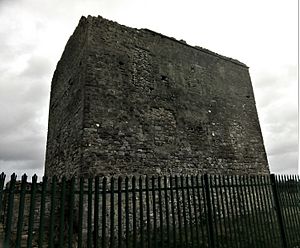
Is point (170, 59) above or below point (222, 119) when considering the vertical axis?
above

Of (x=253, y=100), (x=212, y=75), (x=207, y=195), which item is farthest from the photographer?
(x=253, y=100)

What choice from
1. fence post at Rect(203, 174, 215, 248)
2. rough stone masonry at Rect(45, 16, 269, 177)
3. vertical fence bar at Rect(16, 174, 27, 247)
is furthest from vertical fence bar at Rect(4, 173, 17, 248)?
rough stone masonry at Rect(45, 16, 269, 177)

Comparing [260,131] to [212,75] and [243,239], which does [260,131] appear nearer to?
[212,75]

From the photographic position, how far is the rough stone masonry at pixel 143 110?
778 centimetres

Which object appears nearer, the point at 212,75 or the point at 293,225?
the point at 293,225

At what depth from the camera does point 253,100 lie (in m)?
13.1

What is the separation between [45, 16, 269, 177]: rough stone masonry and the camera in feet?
25.5

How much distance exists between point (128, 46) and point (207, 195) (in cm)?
679

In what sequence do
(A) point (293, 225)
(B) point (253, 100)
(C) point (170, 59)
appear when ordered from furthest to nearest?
(B) point (253, 100)
(C) point (170, 59)
(A) point (293, 225)

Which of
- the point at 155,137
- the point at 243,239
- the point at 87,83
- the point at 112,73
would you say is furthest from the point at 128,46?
the point at 243,239

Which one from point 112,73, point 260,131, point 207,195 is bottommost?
point 207,195

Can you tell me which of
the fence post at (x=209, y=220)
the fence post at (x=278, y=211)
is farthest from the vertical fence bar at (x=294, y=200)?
the fence post at (x=209, y=220)

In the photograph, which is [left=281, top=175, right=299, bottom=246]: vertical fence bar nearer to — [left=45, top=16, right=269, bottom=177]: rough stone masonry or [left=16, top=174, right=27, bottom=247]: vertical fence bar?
[left=45, top=16, right=269, bottom=177]: rough stone masonry

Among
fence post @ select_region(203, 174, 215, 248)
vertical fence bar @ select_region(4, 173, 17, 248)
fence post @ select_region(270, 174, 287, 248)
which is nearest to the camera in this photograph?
vertical fence bar @ select_region(4, 173, 17, 248)
